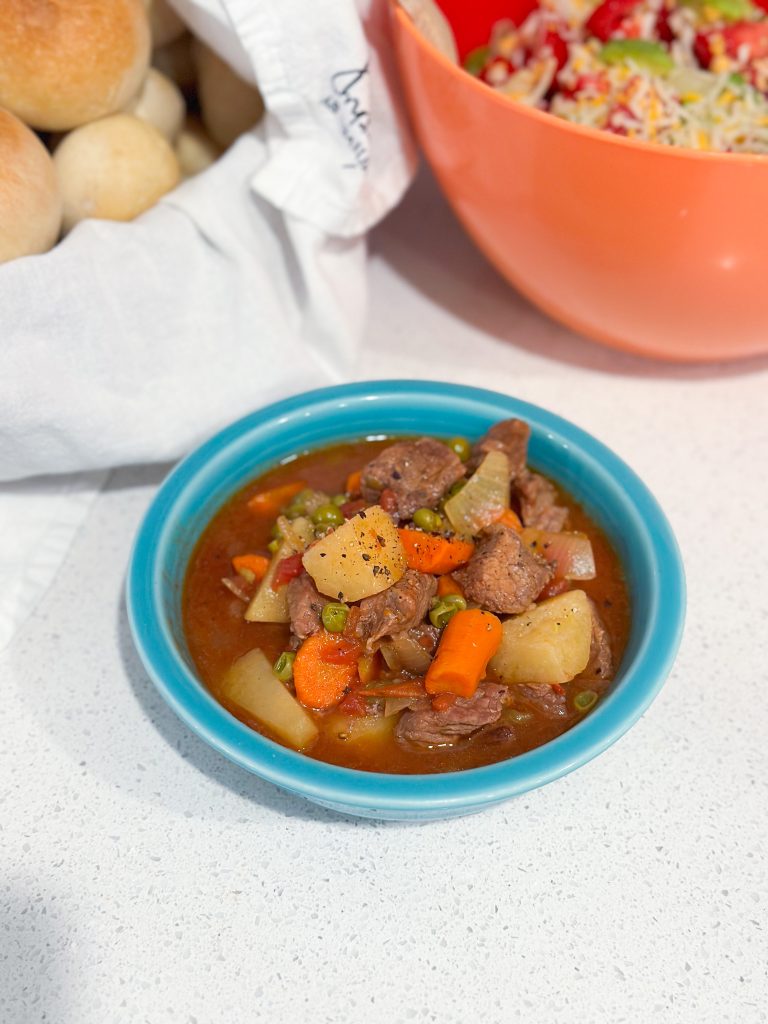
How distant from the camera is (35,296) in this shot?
5.25 ft

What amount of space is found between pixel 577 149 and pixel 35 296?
938mm

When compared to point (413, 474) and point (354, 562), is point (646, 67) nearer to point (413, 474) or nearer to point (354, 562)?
point (413, 474)

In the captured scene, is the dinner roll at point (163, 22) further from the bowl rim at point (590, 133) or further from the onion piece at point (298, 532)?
the onion piece at point (298, 532)

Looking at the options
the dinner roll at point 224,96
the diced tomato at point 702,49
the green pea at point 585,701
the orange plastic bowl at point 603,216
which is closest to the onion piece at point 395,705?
the green pea at point 585,701

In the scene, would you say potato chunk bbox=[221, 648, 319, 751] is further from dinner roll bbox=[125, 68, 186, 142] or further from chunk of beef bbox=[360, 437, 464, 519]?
dinner roll bbox=[125, 68, 186, 142]

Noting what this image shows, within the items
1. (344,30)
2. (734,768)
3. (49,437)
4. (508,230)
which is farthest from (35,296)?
(734,768)

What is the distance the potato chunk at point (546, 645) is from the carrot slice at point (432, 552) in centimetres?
13

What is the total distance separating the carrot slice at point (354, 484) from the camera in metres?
1.67

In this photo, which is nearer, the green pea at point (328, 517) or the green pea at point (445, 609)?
the green pea at point (445, 609)

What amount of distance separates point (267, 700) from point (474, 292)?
131 centimetres

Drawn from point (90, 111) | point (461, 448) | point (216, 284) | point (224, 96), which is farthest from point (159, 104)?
point (461, 448)

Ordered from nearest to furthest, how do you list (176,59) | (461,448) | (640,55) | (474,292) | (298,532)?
1. (298,532)
2. (461,448)
3. (640,55)
4. (176,59)
5. (474,292)

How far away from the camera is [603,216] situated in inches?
67.7

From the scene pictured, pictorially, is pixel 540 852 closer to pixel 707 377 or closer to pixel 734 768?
pixel 734 768
